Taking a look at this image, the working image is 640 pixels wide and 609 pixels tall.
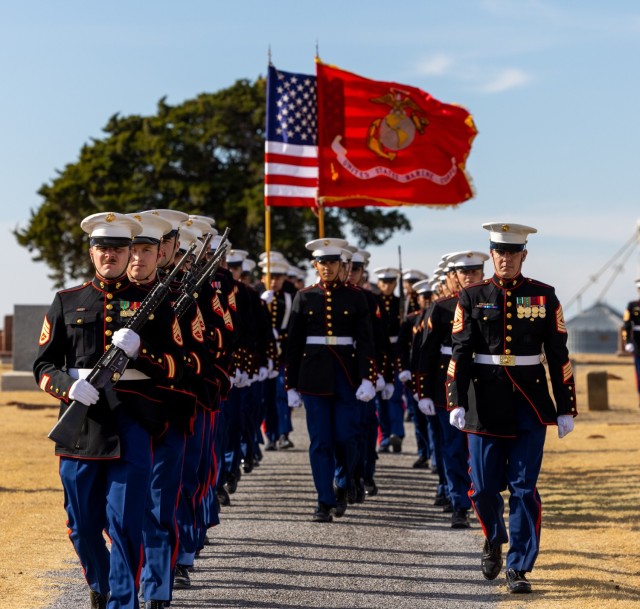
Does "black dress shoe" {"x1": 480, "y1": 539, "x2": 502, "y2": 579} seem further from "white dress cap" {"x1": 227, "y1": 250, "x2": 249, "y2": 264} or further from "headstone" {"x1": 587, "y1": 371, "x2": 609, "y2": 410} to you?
"headstone" {"x1": 587, "y1": 371, "x2": 609, "y2": 410}

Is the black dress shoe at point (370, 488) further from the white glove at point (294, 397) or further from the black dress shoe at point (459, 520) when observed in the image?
the black dress shoe at point (459, 520)

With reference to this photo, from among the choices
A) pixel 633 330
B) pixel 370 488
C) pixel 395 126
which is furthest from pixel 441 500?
pixel 633 330

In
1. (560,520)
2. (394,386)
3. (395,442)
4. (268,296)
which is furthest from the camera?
(395,442)

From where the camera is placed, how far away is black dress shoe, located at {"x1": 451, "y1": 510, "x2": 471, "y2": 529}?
11.7 m

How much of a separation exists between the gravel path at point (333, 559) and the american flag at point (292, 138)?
6.34 metres

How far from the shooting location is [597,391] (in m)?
26.4

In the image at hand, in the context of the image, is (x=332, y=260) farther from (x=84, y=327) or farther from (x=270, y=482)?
(x=84, y=327)

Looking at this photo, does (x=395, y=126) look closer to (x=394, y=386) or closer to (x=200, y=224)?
(x=394, y=386)

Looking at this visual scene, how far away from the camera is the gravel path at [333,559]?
841 centimetres

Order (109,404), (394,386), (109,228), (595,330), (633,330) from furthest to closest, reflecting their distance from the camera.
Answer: (595,330), (633,330), (394,386), (109,228), (109,404)

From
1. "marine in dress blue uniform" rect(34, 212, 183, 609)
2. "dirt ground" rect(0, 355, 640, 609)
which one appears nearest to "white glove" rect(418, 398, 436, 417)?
"dirt ground" rect(0, 355, 640, 609)

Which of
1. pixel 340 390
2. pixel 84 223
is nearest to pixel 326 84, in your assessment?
pixel 340 390

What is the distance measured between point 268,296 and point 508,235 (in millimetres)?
8497

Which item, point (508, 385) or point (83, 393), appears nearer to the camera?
point (83, 393)
